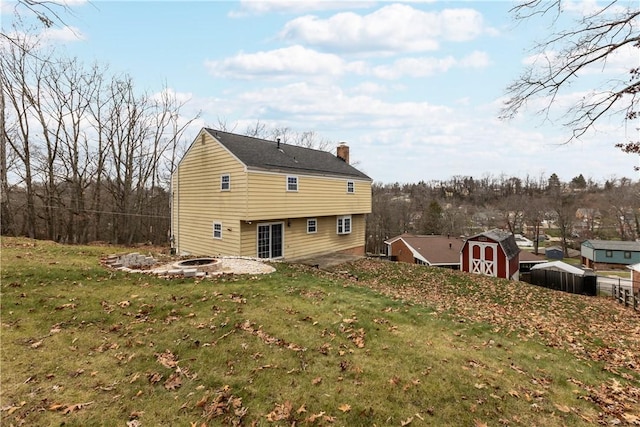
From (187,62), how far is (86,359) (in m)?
17.7

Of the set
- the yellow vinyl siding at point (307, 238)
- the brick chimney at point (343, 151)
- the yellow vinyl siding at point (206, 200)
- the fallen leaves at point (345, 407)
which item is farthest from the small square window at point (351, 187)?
the fallen leaves at point (345, 407)

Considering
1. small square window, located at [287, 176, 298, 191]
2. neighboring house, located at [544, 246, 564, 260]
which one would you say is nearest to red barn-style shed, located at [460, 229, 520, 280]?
small square window, located at [287, 176, 298, 191]

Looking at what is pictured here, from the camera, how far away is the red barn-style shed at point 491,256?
22641 millimetres

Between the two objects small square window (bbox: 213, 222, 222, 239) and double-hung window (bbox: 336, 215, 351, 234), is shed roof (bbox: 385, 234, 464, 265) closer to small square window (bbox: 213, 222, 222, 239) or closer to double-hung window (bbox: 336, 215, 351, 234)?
double-hung window (bbox: 336, 215, 351, 234)

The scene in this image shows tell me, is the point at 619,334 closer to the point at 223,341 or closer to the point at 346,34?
the point at 223,341

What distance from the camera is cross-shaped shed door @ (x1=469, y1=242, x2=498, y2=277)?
23062mm

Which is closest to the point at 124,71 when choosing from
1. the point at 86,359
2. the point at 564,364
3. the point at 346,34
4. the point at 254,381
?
the point at 346,34

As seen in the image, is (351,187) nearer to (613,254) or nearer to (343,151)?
(343,151)

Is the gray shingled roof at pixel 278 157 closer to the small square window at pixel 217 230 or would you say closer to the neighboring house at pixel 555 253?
the small square window at pixel 217 230

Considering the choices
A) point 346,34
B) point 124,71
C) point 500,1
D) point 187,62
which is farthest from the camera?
point 124,71

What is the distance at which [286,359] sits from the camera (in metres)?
4.81

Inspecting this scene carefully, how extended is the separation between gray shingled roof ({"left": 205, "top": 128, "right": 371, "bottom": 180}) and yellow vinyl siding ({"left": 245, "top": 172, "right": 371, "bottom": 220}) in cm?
40

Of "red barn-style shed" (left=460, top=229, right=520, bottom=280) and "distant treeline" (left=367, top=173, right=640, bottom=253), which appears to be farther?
"distant treeline" (left=367, top=173, right=640, bottom=253)

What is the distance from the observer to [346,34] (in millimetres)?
12141
